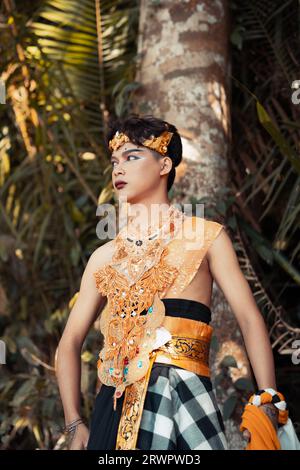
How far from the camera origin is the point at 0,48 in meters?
4.82

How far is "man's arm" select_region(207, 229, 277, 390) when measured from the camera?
7.77ft

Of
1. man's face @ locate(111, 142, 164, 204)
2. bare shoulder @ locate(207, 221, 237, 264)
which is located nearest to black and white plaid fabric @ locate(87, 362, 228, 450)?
bare shoulder @ locate(207, 221, 237, 264)

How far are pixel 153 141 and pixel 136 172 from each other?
0.12m

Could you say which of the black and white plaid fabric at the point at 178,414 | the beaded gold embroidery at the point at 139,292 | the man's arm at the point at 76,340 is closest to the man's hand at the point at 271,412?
the black and white plaid fabric at the point at 178,414

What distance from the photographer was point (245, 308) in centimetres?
243

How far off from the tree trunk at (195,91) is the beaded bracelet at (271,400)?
51.6 inches

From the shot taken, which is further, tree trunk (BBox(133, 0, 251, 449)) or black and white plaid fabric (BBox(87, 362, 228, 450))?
tree trunk (BBox(133, 0, 251, 449))

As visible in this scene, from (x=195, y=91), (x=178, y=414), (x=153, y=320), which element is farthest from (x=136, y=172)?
(x=195, y=91)

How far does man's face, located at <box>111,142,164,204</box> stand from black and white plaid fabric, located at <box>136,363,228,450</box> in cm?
53

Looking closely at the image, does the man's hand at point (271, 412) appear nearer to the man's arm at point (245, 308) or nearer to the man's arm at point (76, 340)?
the man's arm at point (245, 308)

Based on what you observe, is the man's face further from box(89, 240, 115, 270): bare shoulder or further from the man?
box(89, 240, 115, 270): bare shoulder

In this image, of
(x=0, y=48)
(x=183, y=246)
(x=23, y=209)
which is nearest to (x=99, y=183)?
(x=23, y=209)

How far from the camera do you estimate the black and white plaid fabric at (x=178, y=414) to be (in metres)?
2.30
